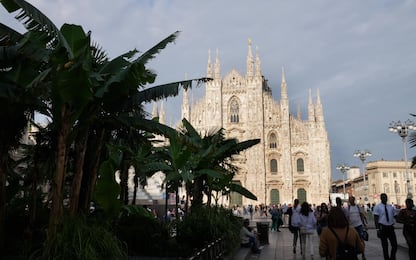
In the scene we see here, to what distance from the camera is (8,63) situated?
22.5ft

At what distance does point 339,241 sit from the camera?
468 centimetres

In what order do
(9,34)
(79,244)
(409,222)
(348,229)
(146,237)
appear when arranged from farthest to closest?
(146,237) < (409,222) < (9,34) < (79,244) < (348,229)

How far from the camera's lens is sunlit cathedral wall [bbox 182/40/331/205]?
43938 mm

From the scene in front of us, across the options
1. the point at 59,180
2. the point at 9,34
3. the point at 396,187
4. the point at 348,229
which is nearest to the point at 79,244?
the point at 59,180

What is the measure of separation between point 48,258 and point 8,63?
11.9ft

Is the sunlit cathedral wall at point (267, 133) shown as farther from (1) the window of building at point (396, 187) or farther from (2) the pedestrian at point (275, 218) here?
(1) the window of building at point (396, 187)

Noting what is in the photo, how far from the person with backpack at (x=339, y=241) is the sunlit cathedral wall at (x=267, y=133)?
3983cm

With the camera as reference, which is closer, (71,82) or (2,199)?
(71,82)

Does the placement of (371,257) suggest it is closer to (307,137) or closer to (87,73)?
(87,73)

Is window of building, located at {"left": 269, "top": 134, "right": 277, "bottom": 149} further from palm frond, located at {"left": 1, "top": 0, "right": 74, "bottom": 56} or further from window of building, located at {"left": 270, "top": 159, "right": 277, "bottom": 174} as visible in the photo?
palm frond, located at {"left": 1, "top": 0, "right": 74, "bottom": 56}

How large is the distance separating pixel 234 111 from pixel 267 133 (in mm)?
4757

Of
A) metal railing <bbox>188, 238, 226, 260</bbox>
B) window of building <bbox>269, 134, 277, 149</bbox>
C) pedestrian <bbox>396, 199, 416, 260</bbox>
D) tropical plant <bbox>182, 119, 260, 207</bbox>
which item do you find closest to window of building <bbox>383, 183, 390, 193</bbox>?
window of building <bbox>269, 134, 277, 149</bbox>

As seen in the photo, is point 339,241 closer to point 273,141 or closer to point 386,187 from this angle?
point 273,141

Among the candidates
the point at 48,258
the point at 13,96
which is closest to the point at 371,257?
the point at 48,258
